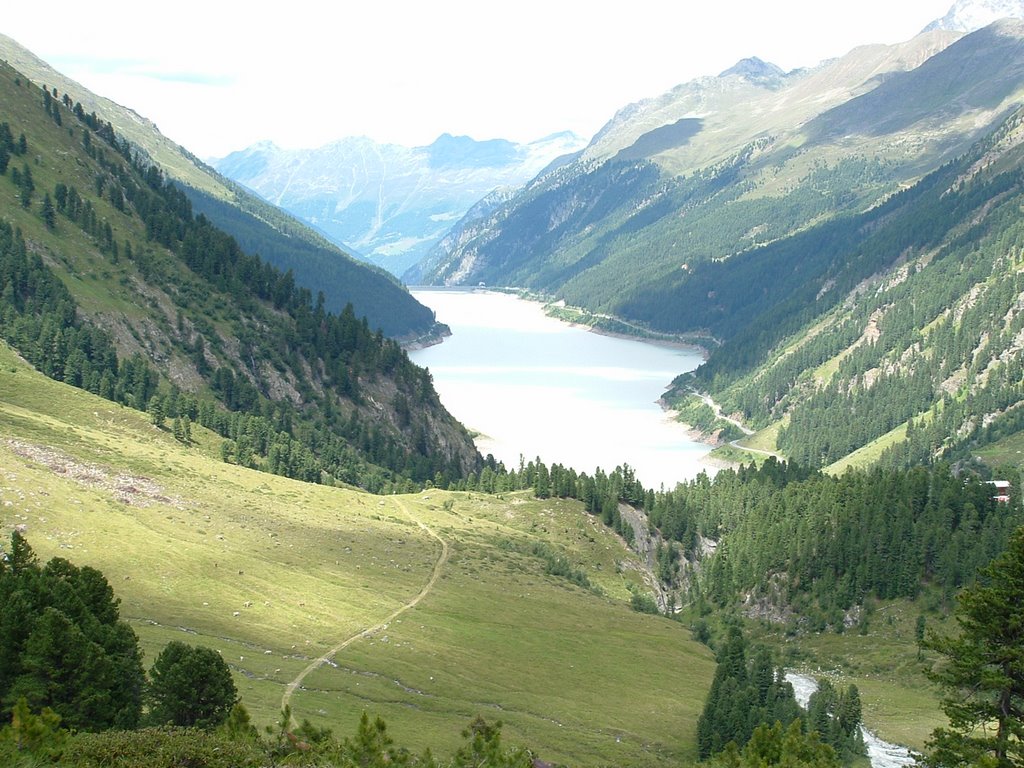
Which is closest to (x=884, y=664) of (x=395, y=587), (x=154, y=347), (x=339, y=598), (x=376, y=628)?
(x=395, y=587)

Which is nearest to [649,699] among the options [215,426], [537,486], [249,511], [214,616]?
[214,616]

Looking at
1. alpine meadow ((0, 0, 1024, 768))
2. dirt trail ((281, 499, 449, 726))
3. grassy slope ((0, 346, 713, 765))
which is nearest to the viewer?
alpine meadow ((0, 0, 1024, 768))

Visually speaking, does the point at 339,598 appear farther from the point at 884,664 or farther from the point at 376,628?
the point at 884,664

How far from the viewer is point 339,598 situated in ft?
289

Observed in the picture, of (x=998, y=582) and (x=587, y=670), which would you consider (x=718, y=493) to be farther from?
(x=998, y=582)

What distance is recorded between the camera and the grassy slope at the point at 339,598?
69500 millimetres

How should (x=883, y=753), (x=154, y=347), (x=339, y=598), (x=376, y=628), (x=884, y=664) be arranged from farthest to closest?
(x=154, y=347) < (x=884, y=664) < (x=339, y=598) < (x=376, y=628) < (x=883, y=753)

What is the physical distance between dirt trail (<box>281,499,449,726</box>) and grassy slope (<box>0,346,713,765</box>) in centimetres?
49

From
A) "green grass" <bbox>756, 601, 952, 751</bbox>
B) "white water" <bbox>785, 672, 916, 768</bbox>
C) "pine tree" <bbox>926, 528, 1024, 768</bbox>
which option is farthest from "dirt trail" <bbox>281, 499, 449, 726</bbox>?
"green grass" <bbox>756, 601, 952, 751</bbox>

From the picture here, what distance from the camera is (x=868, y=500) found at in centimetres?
14250

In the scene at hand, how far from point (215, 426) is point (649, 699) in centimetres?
9146

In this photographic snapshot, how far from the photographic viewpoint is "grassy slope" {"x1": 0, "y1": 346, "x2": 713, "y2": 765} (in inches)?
2736

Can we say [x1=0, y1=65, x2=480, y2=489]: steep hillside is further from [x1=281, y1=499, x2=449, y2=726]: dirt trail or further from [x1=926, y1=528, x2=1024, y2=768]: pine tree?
[x1=926, y1=528, x2=1024, y2=768]: pine tree

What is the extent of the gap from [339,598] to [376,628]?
6.54 meters
